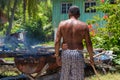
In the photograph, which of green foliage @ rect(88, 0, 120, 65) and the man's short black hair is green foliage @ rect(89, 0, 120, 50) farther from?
the man's short black hair

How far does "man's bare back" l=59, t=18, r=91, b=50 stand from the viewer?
6812 mm

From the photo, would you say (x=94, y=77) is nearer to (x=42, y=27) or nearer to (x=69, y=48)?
(x=69, y=48)

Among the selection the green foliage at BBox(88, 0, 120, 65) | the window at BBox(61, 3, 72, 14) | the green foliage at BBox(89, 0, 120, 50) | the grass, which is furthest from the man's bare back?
the window at BBox(61, 3, 72, 14)

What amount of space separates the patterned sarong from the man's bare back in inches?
4.9

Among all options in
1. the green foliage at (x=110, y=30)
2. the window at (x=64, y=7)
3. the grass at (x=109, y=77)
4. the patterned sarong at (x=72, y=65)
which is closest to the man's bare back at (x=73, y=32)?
the patterned sarong at (x=72, y=65)

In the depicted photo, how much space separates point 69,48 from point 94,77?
11.8ft

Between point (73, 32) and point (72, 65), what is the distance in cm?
63

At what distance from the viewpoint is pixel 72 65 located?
6809mm

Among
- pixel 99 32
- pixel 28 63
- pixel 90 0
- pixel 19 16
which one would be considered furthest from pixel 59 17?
pixel 28 63

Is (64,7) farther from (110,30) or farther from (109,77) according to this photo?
(109,77)

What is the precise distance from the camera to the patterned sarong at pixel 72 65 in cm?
680

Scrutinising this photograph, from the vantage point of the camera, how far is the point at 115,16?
12.5 meters

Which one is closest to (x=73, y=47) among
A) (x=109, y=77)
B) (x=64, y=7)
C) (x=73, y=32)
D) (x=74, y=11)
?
(x=73, y=32)

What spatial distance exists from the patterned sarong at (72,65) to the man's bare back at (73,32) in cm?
13
